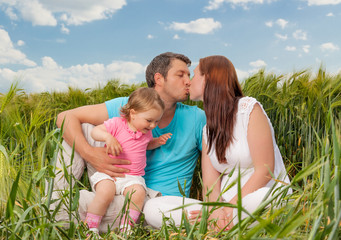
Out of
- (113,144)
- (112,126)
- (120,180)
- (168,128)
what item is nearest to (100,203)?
(120,180)

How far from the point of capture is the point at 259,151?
1659 mm

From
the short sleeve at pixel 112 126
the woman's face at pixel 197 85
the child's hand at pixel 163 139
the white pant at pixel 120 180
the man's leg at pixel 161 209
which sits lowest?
the man's leg at pixel 161 209

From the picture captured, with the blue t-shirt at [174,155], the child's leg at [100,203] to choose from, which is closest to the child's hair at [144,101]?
the blue t-shirt at [174,155]

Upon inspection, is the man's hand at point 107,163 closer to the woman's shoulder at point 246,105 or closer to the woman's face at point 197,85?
the woman's face at point 197,85

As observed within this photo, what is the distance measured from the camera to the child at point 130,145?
1861 millimetres

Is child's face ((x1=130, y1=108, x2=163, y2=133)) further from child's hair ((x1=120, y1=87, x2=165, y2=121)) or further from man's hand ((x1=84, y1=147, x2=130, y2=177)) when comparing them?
man's hand ((x1=84, y1=147, x2=130, y2=177))

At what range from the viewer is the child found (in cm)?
186

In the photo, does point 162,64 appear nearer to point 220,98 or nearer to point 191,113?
point 191,113

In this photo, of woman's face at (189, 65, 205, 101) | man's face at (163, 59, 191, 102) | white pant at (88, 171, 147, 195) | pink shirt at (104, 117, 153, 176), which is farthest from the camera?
man's face at (163, 59, 191, 102)

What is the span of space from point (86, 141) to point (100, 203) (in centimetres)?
48

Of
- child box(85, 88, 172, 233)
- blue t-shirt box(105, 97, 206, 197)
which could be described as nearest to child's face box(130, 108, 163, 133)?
child box(85, 88, 172, 233)

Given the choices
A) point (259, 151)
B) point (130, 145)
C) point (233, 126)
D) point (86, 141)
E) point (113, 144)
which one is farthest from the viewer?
point (86, 141)

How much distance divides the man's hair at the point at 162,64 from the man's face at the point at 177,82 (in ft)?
0.12

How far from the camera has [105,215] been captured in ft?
6.48
